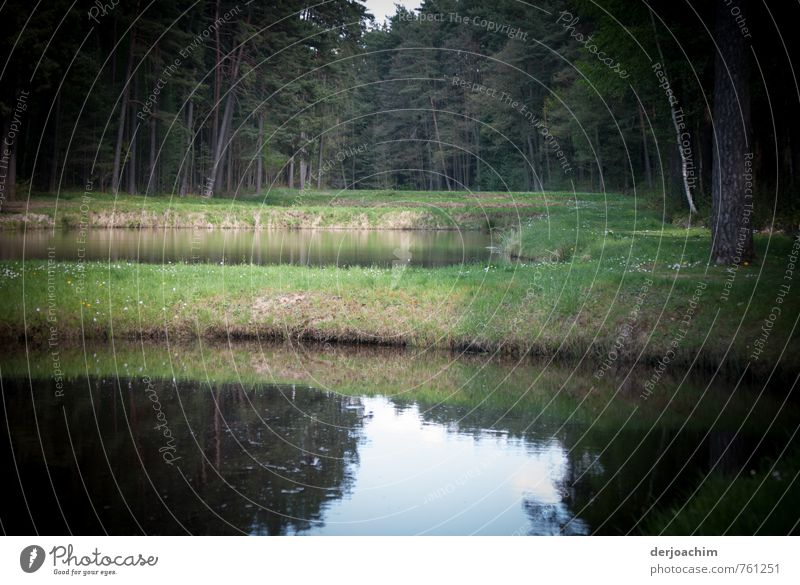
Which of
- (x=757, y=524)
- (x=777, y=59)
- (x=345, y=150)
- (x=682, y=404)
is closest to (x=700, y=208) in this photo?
(x=777, y=59)

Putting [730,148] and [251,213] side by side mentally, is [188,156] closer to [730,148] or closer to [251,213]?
[251,213]

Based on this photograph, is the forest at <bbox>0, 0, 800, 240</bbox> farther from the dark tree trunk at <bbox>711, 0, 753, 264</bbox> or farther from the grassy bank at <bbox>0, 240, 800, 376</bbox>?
the grassy bank at <bbox>0, 240, 800, 376</bbox>

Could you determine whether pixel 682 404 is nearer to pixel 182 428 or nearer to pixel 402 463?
pixel 402 463

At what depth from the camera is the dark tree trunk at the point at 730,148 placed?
1836cm

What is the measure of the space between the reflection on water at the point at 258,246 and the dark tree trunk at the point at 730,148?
12.7 meters

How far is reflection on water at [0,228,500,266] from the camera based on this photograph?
98.6 feet

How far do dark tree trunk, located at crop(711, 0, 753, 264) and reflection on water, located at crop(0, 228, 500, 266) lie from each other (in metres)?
12.7

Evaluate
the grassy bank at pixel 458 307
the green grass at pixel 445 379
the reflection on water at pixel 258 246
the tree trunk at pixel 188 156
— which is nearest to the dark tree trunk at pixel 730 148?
the grassy bank at pixel 458 307

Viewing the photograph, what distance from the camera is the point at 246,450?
11078mm

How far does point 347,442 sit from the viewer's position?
38.3ft
